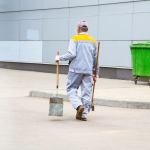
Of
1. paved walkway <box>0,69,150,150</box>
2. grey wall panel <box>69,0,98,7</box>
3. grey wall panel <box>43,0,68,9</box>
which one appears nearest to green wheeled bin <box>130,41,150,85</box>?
grey wall panel <box>69,0,98,7</box>

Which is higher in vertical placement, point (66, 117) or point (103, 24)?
point (103, 24)

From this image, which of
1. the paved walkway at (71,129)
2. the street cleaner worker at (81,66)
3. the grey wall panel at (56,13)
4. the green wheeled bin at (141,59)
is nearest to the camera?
the paved walkway at (71,129)

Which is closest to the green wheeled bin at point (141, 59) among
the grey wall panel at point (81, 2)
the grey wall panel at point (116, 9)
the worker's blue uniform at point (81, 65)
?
the grey wall panel at point (116, 9)

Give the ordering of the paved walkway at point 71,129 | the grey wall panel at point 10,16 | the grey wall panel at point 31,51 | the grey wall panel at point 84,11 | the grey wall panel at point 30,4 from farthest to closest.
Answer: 1. the grey wall panel at point 10,16
2. the grey wall panel at point 31,51
3. the grey wall panel at point 30,4
4. the grey wall panel at point 84,11
5. the paved walkway at point 71,129

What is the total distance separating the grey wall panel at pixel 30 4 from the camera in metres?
19.3

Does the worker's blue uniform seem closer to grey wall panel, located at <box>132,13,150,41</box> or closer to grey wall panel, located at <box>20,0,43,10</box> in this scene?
grey wall panel, located at <box>132,13,150,41</box>

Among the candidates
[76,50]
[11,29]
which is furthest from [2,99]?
[11,29]

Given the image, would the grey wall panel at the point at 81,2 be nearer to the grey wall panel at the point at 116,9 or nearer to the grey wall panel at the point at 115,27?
the grey wall panel at the point at 116,9

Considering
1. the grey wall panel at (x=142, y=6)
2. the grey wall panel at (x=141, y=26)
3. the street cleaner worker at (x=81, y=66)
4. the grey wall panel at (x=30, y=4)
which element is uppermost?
the grey wall panel at (x=30, y=4)

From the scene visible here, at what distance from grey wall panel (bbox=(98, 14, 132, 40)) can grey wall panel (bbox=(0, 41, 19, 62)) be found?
598cm

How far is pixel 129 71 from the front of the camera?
15242mm

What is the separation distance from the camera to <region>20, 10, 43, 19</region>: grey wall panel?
1933cm

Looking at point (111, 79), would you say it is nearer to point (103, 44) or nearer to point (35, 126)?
point (103, 44)

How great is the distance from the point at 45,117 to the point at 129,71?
8.66 meters
